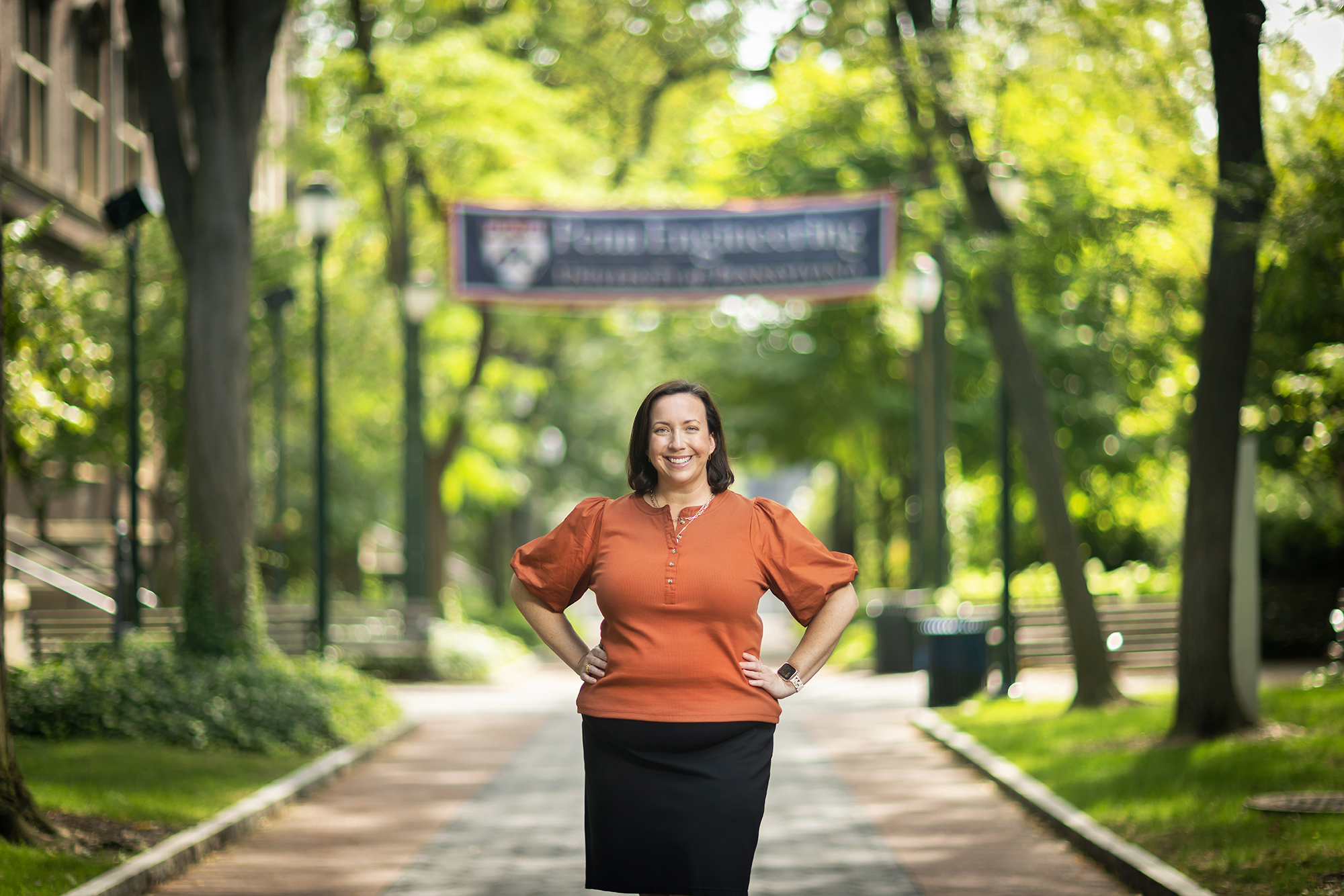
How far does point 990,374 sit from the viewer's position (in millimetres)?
29375

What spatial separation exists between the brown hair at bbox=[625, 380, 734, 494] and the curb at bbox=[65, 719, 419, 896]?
3756 millimetres

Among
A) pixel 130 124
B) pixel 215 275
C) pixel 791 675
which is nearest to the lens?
pixel 791 675

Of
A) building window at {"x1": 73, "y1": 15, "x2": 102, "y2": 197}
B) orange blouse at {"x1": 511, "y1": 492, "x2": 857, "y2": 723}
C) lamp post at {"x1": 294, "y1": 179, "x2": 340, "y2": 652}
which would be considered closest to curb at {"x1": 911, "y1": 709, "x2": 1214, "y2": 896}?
orange blouse at {"x1": 511, "y1": 492, "x2": 857, "y2": 723}

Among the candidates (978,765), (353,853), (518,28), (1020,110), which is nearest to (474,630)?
(518,28)

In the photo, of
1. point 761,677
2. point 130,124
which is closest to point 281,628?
point 130,124

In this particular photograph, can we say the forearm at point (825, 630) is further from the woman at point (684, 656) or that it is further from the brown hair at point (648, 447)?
the brown hair at point (648, 447)

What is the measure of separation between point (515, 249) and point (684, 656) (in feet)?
48.7

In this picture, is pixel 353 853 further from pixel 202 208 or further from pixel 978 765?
pixel 202 208

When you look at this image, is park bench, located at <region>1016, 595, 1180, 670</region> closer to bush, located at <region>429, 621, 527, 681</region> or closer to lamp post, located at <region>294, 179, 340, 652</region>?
bush, located at <region>429, 621, 527, 681</region>

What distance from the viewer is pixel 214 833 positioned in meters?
8.87

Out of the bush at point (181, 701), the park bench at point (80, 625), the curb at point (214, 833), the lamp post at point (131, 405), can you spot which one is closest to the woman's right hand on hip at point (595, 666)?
the curb at point (214, 833)

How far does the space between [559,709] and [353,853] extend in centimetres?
1020

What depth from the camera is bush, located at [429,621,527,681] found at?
24109mm

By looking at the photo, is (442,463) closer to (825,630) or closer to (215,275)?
(215,275)
